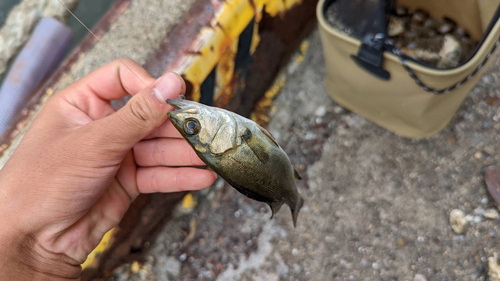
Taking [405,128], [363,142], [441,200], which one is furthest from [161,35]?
[441,200]

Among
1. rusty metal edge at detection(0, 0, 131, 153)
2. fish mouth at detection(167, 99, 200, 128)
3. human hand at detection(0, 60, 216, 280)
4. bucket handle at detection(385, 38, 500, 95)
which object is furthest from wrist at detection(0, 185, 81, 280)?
bucket handle at detection(385, 38, 500, 95)

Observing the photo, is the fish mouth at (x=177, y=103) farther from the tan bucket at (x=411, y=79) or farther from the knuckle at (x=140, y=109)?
the tan bucket at (x=411, y=79)

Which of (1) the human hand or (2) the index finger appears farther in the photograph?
(2) the index finger

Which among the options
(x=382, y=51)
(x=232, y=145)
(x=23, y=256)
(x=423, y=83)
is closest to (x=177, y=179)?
(x=232, y=145)

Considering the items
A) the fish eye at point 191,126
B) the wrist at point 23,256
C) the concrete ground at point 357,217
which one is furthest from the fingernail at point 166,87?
the concrete ground at point 357,217

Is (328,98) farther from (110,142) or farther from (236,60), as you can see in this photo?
(110,142)

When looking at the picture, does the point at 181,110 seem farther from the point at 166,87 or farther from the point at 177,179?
the point at 177,179

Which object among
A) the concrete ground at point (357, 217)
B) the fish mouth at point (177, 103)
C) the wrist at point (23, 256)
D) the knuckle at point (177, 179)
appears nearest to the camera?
the fish mouth at point (177, 103)

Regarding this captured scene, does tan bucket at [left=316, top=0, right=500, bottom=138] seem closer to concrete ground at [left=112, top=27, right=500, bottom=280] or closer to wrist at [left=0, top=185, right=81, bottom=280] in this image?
concrete ground at [left=112, top=27, right=500, bottom=280]

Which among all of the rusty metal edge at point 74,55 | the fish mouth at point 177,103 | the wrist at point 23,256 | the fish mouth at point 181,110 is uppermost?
the rusty metal edge at point 74,55
